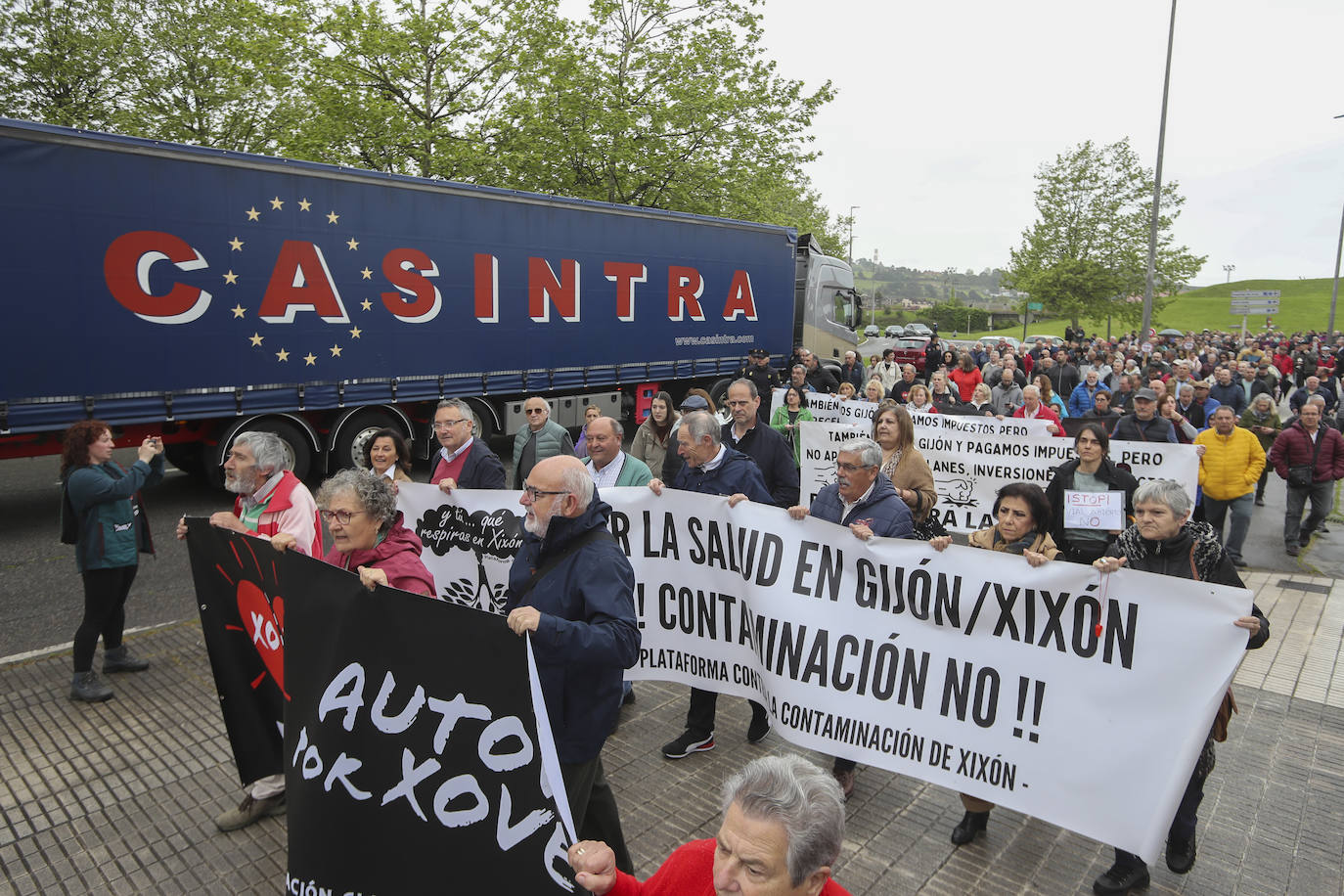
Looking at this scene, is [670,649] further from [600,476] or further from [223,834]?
[223,834]

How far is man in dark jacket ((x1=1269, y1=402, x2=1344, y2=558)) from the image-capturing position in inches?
368

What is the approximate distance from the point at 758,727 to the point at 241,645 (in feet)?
9.10

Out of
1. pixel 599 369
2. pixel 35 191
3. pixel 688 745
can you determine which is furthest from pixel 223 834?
pixel 599 369

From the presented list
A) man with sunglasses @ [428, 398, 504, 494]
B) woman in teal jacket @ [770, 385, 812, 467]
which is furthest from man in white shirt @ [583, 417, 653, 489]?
woman in teal jacket @ [770, 385, 812, 467]

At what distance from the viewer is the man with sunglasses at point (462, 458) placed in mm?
5562

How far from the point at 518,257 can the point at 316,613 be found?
424 inches

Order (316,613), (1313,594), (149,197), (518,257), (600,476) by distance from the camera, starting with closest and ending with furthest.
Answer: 1. (316,613)
2. (600,476)
3. (1313,594)
4. (149,197)
5. (518,257)

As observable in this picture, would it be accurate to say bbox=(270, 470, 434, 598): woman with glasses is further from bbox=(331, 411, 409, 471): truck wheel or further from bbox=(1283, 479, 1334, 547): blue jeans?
bbox=(1283, 479, 1334, 547): blue jeans

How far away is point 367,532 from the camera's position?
3428 millimetres

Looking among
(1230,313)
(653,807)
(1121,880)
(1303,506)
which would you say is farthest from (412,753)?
(1230,313)

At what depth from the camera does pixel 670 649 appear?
493cm

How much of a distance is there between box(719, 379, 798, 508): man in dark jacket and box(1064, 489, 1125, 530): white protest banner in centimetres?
166

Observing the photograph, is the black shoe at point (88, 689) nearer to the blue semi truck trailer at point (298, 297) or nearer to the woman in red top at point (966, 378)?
the blue semi truck trailer at point (298, 297)

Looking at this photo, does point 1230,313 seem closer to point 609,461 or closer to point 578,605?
point 609,461
